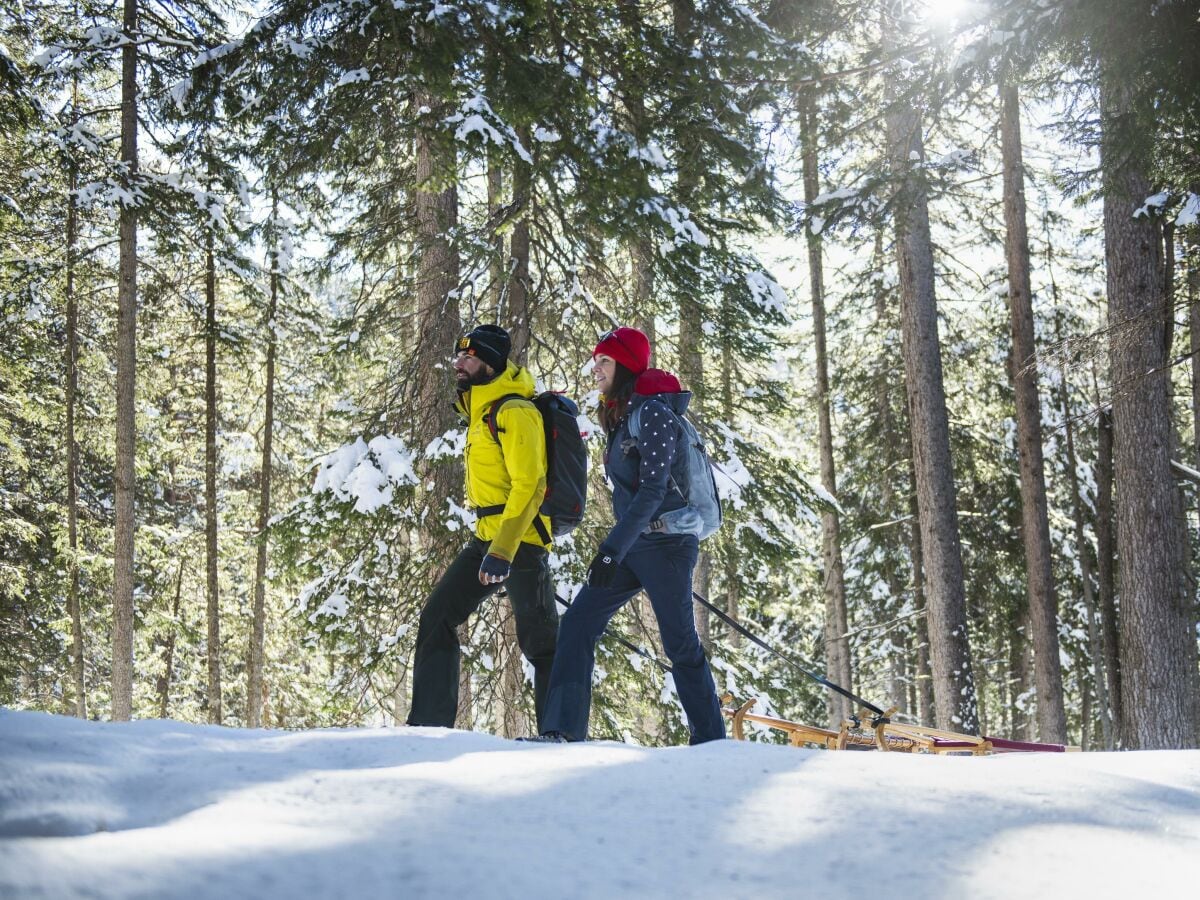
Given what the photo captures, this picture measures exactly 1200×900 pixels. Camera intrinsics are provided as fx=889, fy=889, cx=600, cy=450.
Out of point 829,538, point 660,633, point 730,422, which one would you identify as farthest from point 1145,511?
point 660,633

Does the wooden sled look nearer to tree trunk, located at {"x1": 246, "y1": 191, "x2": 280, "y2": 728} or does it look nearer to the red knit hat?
the red knit hat

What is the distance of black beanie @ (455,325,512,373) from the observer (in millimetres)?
4668

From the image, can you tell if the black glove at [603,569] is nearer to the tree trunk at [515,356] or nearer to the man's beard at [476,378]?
the man's beard at [476,378]

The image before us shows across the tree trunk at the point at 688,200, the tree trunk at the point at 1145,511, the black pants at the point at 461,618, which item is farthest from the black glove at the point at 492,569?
the tree trunk at the point at 1145,511

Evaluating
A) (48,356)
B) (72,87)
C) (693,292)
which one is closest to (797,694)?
(693,292)

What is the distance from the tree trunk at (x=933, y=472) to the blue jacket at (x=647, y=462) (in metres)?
8.23

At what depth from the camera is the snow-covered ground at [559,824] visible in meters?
1.62

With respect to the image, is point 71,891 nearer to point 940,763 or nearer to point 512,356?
point 940,763

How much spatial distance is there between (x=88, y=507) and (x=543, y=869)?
59.8 ft

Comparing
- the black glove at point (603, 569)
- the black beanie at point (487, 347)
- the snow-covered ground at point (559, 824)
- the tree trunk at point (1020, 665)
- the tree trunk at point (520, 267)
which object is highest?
the tree trunk at point (520, 267)

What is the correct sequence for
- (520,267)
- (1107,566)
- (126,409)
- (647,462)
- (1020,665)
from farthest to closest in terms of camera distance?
(1020,665) → (1107,566) → (126,409) → (520,267) → (647,462)

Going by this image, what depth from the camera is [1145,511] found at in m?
9.94

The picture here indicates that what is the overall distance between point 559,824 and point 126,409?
12.7 metres

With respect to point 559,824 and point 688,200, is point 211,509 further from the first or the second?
point 559,824
